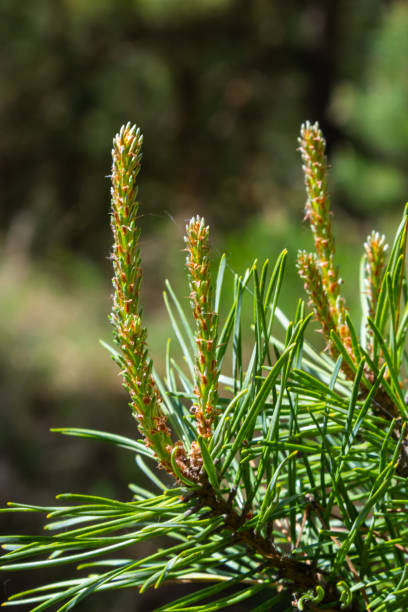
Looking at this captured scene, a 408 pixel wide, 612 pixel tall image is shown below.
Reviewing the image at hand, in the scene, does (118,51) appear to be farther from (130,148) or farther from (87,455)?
(130,148)

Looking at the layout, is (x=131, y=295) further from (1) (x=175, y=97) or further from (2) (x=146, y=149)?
(1) (x=175, y=97)

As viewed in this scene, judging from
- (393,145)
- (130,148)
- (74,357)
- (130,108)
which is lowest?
(130,148)

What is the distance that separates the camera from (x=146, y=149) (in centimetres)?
→ 330

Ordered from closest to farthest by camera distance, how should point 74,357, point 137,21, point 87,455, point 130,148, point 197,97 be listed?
point 130,148 < point 87,455 < point 74,357 < point 137,21 < point 197,97

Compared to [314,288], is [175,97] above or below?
above

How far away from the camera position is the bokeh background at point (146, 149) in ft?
7.00

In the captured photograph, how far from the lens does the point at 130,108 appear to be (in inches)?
123

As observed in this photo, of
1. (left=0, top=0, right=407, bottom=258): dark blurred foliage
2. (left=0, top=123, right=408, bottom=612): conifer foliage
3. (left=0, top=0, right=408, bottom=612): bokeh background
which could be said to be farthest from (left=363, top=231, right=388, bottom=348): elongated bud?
(left=0, top=0, right=407, bottom=258): dark blurred foliage

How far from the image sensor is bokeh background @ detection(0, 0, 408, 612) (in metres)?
2.13

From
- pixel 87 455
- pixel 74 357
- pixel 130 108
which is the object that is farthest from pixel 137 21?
pixel 87 455

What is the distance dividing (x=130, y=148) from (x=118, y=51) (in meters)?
3.25

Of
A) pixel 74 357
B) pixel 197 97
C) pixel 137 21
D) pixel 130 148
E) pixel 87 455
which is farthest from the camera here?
pixel 197 97

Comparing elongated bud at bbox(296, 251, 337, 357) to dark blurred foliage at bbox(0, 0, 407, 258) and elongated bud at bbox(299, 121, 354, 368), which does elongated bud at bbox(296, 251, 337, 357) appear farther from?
dark blurred foliage at bbox(0, 0, 407, 258)

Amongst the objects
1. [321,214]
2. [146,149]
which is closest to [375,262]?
[321,214]
